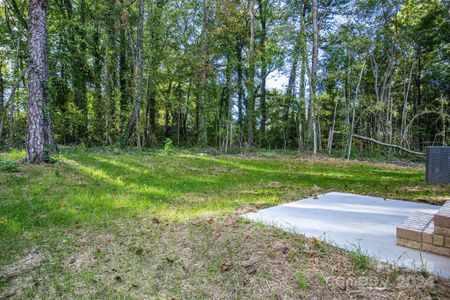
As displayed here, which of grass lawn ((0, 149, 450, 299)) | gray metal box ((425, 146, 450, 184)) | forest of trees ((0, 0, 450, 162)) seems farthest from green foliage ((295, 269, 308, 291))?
forest of trees ((0, 0, 450, 162))

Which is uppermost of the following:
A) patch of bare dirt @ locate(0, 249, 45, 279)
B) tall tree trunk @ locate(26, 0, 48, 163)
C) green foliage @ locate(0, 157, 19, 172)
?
tall tree trunk @ locate(26, 0, 48, 163)

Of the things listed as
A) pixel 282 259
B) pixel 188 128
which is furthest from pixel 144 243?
pixel 188 128

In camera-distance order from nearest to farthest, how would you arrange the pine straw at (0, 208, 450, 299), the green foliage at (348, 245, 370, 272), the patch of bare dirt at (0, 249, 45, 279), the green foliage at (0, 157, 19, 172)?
the pine straw at (0, 208, 450, 299), the green foliage at (348, 245, 370, 272), the patch of bare dirt at (0, 249, 45, 279), the green foliage at (0, 157, 19, 172)

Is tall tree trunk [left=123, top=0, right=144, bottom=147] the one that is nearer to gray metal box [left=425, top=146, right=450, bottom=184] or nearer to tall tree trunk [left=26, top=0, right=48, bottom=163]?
tall tree trunk [left=26, top=0, right=48, bottom=163]

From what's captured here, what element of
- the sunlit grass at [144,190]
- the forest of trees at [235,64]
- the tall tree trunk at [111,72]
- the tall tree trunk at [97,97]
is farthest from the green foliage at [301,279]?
the tall tree trunk at [97,97]

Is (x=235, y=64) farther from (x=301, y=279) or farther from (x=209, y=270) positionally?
(x=301, y=279)

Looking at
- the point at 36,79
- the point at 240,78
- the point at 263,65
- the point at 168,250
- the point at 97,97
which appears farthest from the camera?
the point at 240,78

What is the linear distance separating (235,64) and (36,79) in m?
11.2

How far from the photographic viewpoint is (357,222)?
243 centimetres

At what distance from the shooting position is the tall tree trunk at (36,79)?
16.9ft

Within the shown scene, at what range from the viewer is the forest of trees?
35.5 feet

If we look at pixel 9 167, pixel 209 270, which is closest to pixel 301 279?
pixel 209 270

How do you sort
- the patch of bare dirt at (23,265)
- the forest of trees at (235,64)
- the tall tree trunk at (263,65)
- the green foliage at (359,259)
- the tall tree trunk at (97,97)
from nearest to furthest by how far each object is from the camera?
the green foliage at (359,259) → the patch of bare dirt at (23,265) → the forest of trees at (235,64) → the tall tree trunk at (97,97) → the tall tree trunk at (263,65)

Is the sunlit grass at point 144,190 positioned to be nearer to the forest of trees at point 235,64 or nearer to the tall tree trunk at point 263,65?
the forest of trees at point 235,64
